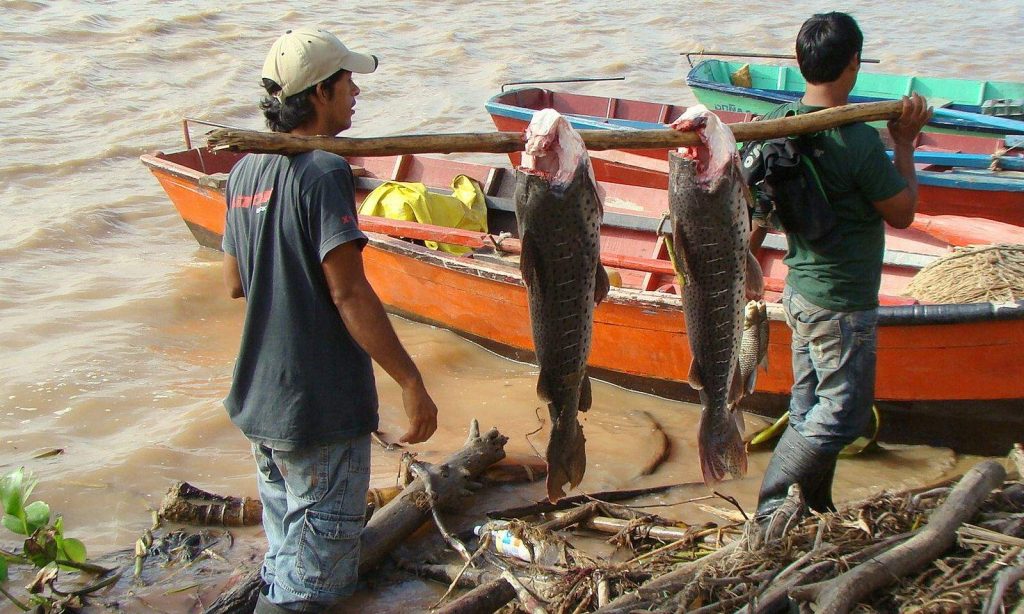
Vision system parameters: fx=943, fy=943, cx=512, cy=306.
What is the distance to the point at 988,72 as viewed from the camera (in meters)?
17.6

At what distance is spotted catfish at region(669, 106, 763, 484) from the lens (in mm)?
2873

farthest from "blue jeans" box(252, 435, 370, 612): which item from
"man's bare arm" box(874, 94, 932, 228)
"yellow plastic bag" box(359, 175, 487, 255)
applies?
"yellow plastic bag" box(359, 175, 487, 255)

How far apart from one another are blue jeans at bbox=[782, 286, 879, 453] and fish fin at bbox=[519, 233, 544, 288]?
54.3 inches

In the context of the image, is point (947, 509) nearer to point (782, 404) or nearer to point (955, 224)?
point (782, 404)

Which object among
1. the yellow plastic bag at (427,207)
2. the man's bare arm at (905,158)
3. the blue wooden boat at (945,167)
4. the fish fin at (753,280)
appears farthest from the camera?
the blue wooden boat at (945,167)

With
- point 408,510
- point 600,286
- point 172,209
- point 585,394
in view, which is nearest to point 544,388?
point 585,394

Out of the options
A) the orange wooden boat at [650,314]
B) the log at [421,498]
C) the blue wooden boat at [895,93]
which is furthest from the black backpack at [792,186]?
the blue wooden boat at [895,93]

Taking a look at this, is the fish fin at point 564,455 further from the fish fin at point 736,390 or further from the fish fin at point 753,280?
the fish fin at point 753,280

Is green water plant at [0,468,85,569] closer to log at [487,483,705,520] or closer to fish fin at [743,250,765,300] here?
log at [487,483,705,520]

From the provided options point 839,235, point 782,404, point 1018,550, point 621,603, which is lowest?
point 782,404

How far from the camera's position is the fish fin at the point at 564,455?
3336 millimetres

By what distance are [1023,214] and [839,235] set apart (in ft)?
20.0

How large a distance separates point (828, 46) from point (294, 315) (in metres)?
2.15

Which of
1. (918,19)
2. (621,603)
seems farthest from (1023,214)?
(918,19)
